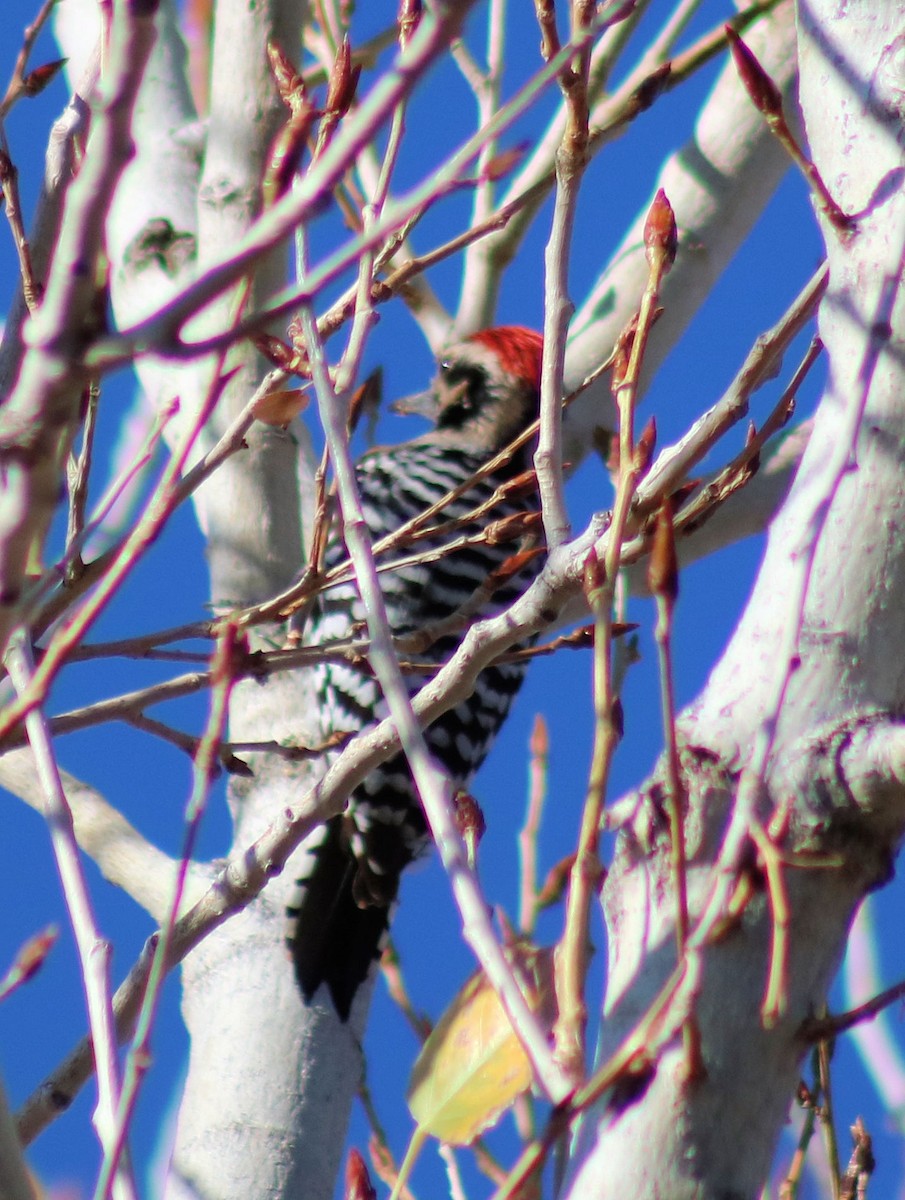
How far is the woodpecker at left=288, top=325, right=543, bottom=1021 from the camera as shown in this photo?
3.44 meters

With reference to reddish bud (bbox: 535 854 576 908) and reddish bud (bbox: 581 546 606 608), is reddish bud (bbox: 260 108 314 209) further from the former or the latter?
reddish bud (bbox: 535 854 576 908)

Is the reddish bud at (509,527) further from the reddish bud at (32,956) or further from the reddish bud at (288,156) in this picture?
the reddish bud at (32,956)

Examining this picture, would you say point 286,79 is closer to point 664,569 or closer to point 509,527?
point 509,527

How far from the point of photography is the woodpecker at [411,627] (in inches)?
135

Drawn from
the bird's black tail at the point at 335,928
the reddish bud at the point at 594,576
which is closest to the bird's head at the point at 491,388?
the bird's black tail at the point at 335,928

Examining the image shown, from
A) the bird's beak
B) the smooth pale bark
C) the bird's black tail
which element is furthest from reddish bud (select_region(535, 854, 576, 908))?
the bird's beak

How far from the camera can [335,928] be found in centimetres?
339

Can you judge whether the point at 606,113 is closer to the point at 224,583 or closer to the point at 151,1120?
the point at 224,583

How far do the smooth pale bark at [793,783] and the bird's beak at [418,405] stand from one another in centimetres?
350

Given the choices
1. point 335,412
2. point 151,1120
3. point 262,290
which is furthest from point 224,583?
point 151,1120

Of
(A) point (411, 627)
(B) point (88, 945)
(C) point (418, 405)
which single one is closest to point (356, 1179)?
(B) point (88, 945)

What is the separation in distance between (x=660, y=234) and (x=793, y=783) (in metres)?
0.64

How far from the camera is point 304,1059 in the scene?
2949 mm

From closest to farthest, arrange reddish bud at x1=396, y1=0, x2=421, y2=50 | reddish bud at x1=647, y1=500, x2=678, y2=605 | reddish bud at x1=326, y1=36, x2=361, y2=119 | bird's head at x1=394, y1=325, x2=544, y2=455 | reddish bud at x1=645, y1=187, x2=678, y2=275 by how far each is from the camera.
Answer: reddish bud at x1=647, y1=500, x2=678, y2=605 < reddish bud at x1=645, y1=187, x2=678, y2=275 < reddish bud at x1=326, y1=36, x2=361, y2=119 < reddish bud at x1=396, y1=0, x2=421, y2=50 < bird's head at x1=394, y1=325, x2=544, y2=455
